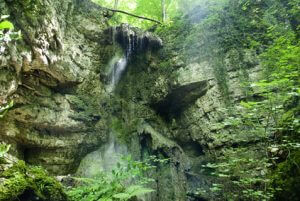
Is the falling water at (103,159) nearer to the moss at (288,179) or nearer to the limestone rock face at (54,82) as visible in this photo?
the limestone rock face at (54,82)

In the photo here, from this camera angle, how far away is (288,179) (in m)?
3.23

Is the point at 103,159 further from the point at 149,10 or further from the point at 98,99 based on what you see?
the point at 149,10

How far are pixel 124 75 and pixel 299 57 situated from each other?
7.39 meters

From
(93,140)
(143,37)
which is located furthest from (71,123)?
(143,37)

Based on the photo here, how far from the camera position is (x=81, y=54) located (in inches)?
366

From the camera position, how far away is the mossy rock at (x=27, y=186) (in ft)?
9.84

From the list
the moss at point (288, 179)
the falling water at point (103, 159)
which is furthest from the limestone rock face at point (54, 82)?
the moss at point (288, 179)

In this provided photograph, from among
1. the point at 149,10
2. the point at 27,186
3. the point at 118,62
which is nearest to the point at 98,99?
the point at 118,62

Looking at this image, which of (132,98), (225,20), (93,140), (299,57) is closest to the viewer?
(299,57)

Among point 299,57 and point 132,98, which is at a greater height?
point 132,98

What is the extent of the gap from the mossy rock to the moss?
10.0 ft

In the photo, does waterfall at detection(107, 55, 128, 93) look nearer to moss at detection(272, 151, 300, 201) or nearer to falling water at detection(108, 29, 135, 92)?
falling water at detection(108, 29, 135, 92)

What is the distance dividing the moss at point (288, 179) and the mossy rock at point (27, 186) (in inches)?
120

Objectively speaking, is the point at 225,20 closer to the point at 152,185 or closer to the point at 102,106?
the point at 102,106
